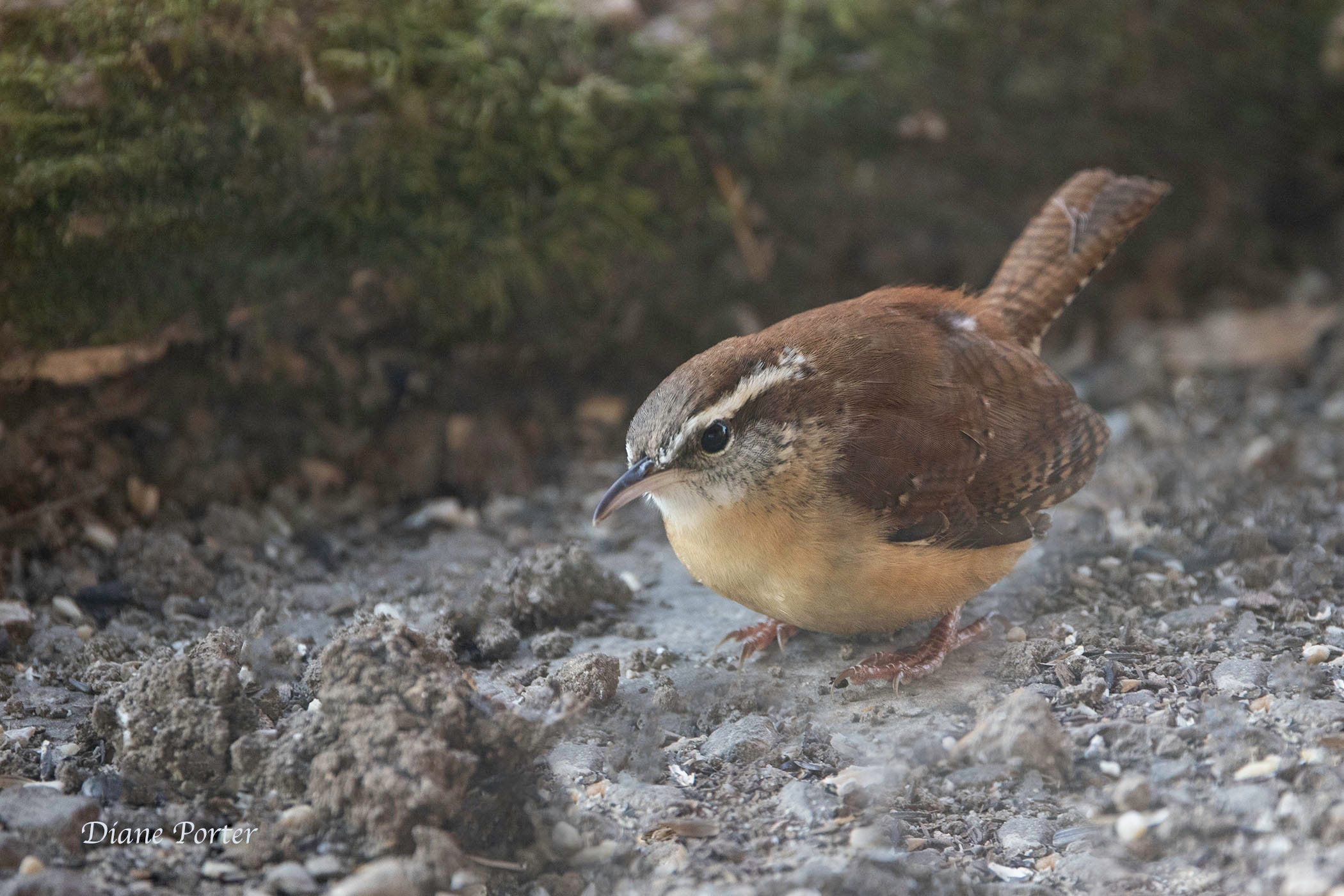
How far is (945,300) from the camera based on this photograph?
4.02m

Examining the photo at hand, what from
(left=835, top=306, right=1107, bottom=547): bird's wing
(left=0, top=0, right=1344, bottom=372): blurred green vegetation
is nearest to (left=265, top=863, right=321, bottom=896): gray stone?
(left=835, top=306, right=1107, bottom=547): bird's wing

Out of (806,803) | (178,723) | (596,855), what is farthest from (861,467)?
(178,723)

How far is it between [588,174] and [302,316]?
1384 millimetres

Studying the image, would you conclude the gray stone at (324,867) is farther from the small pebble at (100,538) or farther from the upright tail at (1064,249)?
the upright tail at (1064,249)

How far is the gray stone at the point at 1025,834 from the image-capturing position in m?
2.79

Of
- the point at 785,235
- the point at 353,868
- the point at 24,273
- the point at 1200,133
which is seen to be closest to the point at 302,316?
the point at 24,273

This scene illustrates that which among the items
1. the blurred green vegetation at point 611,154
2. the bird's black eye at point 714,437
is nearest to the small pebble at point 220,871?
the bird's black eye at point 714,437

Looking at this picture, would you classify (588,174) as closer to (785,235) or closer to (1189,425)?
(785,235)

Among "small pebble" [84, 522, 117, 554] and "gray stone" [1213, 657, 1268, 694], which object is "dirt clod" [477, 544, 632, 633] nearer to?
"small pebble" [84, 522, 117, 554]

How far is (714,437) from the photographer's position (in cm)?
335

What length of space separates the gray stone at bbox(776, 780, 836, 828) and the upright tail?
204cm

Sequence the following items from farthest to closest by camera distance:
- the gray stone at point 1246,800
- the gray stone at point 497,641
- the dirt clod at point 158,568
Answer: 1. the dirt clod at point 158,568
2. the gray stone at point 497,641
3. the gray stone at point 1246,800

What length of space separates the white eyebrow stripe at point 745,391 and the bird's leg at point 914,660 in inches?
35.9

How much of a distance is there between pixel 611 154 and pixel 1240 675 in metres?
3.28
